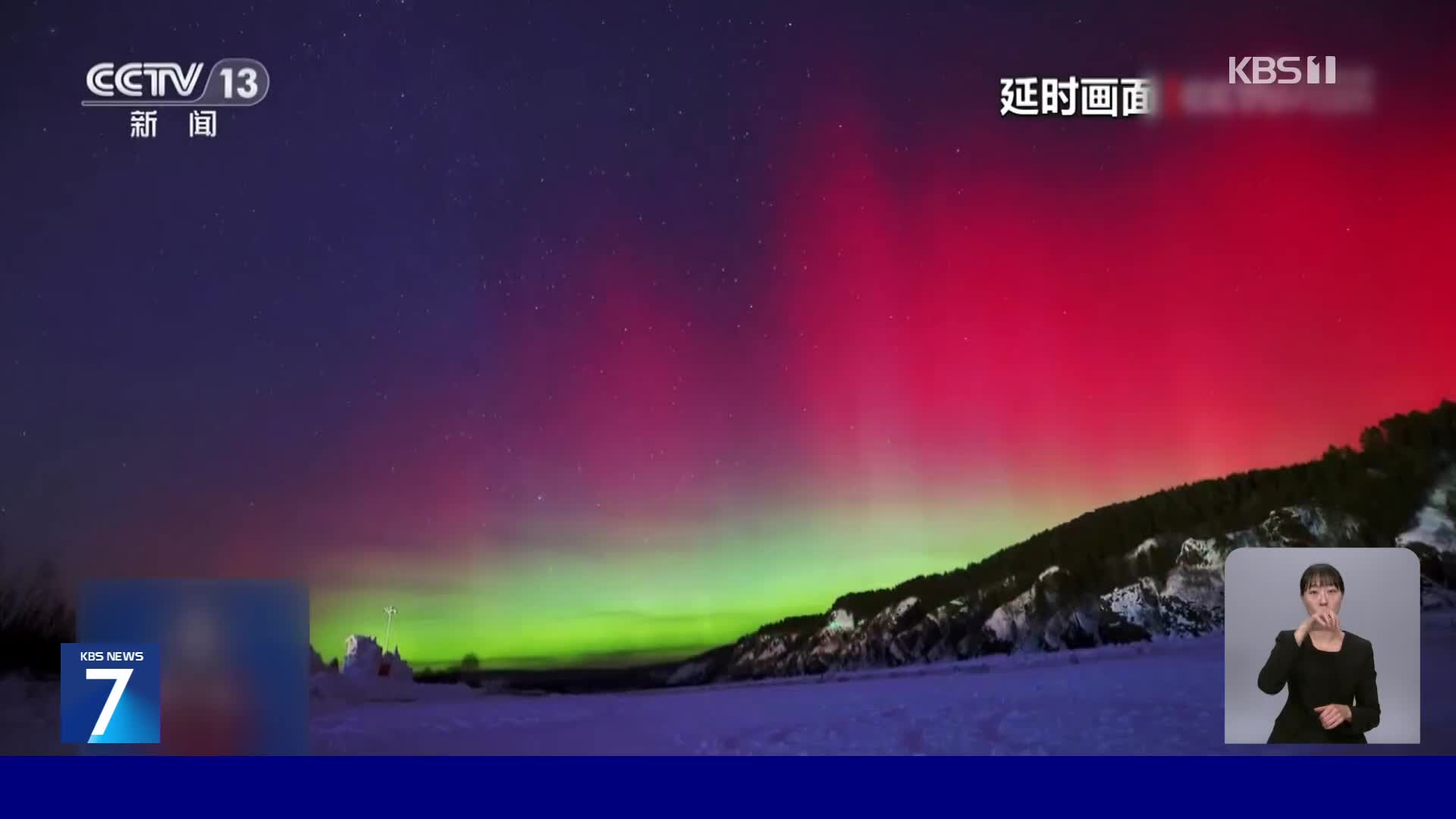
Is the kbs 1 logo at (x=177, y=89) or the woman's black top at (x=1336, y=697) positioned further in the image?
the kbs 1 logo at (x=177, y=89)

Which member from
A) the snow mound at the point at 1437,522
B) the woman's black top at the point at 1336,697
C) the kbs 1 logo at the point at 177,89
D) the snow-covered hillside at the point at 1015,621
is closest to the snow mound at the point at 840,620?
the snow-covered hillside at the point at 1015,621

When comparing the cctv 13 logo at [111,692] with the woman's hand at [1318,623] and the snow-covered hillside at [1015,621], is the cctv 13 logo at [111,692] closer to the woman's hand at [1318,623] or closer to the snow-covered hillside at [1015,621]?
the snow-covered hillside at [1015,621]

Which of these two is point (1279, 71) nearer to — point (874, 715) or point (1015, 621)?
point (1015, 621)

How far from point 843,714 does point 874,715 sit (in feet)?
0.33

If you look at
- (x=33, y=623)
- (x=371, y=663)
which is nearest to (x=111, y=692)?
(x=33, y=623)

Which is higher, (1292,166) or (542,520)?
(1292,166)

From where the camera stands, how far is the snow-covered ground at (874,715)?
15.3 ft

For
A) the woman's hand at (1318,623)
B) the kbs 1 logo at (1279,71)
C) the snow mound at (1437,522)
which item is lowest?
the woman's hand at (1318,623)

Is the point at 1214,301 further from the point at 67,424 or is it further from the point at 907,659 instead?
the point at 67,424

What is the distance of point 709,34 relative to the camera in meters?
4.89

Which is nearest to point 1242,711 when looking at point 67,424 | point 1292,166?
point 1292,166

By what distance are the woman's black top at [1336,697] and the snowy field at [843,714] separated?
0.21 m

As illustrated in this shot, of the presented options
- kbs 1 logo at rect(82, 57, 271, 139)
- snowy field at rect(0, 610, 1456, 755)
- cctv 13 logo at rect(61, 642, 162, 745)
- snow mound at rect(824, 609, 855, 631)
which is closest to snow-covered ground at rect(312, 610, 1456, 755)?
snowy field at rect(0, 610, 1456, 755)

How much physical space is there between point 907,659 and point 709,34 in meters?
2.16
